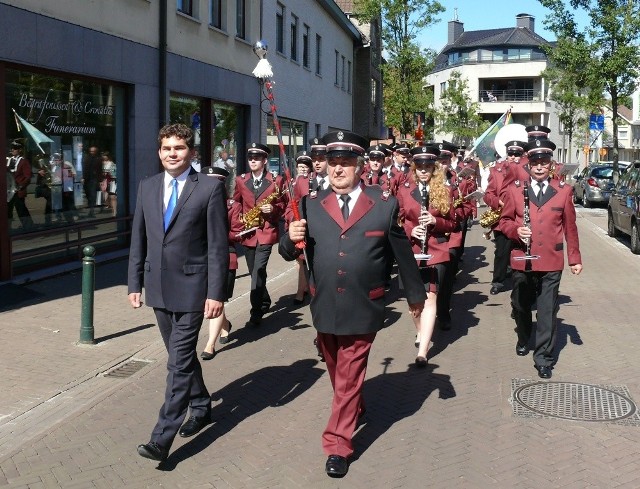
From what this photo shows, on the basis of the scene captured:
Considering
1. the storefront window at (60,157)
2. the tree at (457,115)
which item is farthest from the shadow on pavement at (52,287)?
the tree at (457,115)

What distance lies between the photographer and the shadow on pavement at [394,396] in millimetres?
5586

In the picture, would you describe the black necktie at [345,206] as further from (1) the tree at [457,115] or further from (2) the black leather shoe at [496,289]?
(1) the tree at [457,115]

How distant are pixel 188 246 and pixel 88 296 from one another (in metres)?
3.17

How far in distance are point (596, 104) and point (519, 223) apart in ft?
79.4

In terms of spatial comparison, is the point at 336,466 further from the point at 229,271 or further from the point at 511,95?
the point at 511,95

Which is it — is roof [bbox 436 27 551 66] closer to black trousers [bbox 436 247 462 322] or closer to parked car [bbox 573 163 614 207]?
parked car [bbox 573 163 614 207]

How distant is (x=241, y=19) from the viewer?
20.8 meters

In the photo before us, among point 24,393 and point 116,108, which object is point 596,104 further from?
point 24,393

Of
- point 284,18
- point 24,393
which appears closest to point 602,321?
point 24,393

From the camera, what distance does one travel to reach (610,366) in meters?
7.44

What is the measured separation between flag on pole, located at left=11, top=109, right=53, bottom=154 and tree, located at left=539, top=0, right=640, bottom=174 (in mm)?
18112

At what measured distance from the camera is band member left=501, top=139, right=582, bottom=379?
712 centimetres

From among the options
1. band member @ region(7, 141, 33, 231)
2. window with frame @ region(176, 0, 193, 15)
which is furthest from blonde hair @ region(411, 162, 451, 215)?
window with frame @ region(176, 0, 193, 15)

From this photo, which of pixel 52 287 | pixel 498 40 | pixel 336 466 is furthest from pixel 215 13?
pixel 498 40
